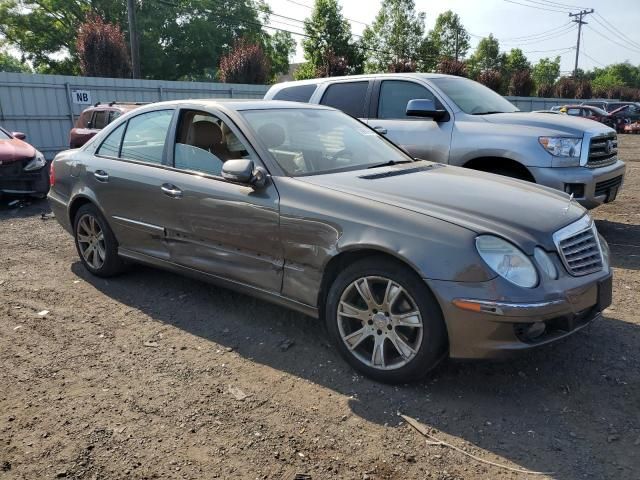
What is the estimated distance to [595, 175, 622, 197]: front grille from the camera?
572 cm

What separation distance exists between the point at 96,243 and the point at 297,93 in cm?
364

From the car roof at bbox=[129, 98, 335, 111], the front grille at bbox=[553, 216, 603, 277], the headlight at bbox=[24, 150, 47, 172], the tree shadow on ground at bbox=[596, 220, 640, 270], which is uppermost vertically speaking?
the car roof at bbox=[129, 98, 335, 111]

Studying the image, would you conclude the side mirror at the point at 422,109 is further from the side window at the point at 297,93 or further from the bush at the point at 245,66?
the bush at the point at 245,66

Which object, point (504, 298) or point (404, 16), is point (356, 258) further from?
point (404, 16)

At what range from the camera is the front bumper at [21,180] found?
866 cm

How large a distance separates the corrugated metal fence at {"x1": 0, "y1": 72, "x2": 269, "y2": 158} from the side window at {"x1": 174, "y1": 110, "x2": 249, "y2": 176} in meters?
13.3

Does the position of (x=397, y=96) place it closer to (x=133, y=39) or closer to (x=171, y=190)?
(x=171, y=190)

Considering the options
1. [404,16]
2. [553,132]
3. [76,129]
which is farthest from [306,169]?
[404,16]

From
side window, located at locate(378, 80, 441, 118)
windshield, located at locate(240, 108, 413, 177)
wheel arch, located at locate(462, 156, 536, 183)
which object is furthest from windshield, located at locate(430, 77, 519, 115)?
windshield, located at locate(240, 108, 413, 177)

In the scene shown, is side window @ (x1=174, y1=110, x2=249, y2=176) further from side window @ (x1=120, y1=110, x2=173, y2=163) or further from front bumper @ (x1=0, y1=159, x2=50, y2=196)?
front bumper @ (x1=0, y1=159, x2=50, y2=196)

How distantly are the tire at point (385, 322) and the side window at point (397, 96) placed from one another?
3.98 meters

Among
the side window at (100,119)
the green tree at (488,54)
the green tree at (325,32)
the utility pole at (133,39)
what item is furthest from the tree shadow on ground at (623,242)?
the green tree at (488,54)

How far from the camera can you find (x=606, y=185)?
588 cm

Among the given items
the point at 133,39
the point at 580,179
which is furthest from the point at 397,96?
the point at 133,39
